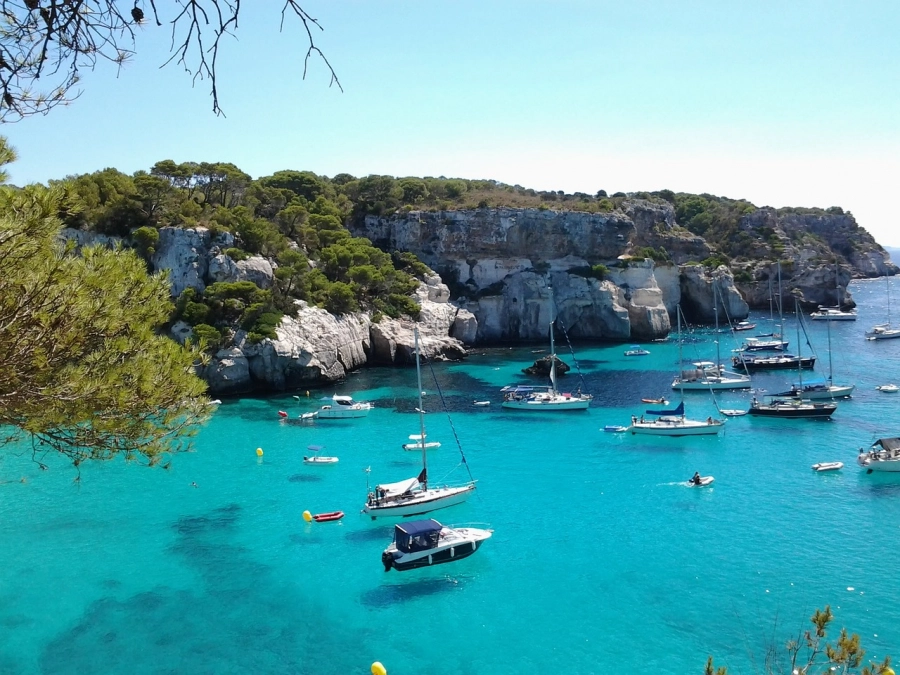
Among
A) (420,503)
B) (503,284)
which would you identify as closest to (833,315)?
(503,284)

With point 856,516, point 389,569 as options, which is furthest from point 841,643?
point 856,516

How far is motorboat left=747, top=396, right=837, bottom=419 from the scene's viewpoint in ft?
117

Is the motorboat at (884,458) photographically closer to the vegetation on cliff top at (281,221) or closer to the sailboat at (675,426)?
the sailboat at (675,426)

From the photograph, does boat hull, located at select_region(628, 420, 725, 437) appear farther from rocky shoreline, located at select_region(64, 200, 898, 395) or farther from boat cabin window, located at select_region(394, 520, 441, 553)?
rocky shoreline, located at select_region(64, 200, 898, 395)

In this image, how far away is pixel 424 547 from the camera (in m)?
19.5

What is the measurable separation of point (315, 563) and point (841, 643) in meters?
16.6

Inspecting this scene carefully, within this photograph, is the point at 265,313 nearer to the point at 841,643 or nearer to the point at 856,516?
the point at 856,516

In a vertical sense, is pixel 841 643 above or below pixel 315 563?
above

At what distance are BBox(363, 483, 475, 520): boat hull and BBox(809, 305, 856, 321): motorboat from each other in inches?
2488

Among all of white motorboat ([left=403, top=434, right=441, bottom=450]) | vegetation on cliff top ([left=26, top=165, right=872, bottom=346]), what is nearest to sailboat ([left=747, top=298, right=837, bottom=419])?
white motorboat ([left=403, top=434, right=441, bottom=450])

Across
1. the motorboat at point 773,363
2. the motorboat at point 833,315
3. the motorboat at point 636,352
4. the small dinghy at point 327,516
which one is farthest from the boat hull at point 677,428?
the motorboat at point 833,315

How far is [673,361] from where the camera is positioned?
174 feet

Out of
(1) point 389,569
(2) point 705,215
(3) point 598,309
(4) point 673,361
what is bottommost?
(1) point 389,569

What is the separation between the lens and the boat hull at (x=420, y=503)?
2309 centimetres
